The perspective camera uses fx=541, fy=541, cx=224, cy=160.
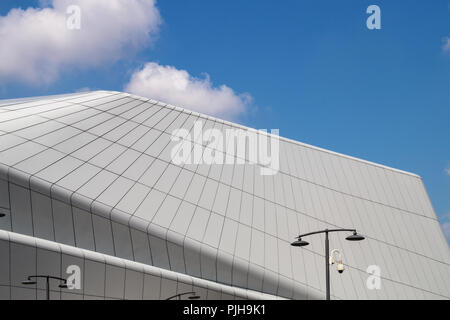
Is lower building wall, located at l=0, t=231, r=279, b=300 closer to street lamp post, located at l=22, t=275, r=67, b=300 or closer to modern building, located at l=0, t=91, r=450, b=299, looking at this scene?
modern building, located at l=0, t=91, r=450, b=299

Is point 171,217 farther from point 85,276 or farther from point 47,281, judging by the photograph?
point 47,281

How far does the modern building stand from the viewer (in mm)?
23047

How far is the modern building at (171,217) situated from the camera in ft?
75.6

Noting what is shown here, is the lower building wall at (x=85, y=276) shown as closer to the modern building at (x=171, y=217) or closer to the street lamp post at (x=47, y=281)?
the modern building at (x=171, y=217)

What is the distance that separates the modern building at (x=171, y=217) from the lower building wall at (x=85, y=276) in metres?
0.05

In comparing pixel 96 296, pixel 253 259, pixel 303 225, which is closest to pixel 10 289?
pixel 96 296

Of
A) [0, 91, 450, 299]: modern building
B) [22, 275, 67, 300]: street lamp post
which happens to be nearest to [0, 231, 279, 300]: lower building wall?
[0, 91, 450, 299]: modern building

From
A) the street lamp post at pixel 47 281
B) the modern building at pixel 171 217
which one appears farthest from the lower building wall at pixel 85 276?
the street lamp post at pixel 47 281

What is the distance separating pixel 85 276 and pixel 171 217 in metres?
6.71

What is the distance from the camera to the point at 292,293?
92.5 ft

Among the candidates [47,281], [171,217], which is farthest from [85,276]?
[171,217]
